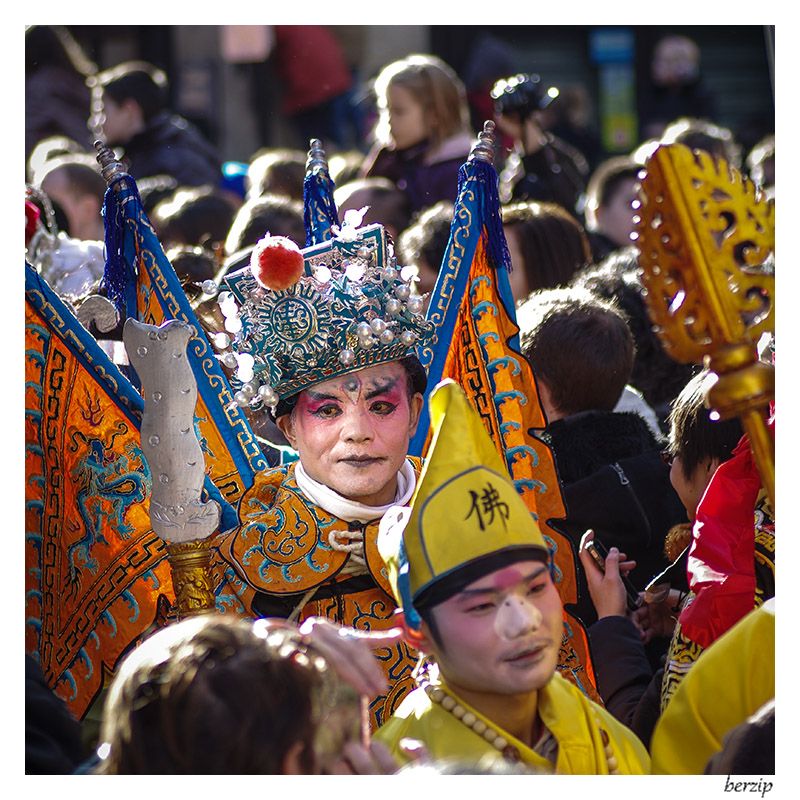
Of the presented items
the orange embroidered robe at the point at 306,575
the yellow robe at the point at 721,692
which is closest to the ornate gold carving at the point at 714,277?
the yellow robe at the point at 721,692

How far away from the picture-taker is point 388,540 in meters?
2.77

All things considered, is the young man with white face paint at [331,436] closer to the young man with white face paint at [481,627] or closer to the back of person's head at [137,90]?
the young man with white face paint at [481,627]

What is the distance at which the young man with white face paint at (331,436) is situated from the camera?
334 cm

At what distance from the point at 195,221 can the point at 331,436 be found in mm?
2478

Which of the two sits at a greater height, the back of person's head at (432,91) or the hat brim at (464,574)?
the back of person's head at (432,91)

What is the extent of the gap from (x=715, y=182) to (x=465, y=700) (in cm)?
102

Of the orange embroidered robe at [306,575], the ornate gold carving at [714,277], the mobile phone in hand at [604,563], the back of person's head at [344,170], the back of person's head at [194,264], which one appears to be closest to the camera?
the ornate gold carving at [714,277]

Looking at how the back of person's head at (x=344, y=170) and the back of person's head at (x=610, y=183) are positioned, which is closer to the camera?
the back of person's head at (x=610, y=183)

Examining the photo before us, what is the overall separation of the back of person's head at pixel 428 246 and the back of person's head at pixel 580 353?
734 mm

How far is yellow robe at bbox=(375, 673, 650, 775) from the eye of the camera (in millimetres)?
2619

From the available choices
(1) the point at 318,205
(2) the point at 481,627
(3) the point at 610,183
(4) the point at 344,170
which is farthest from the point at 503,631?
(4) the point at 344,170

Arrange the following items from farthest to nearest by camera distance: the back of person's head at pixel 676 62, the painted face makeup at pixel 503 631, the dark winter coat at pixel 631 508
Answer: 1. the back of person's head at pixel 676 62
2. the dark winter coat at pixel 631 508
3. the painted face makeup at pixel 503 631
